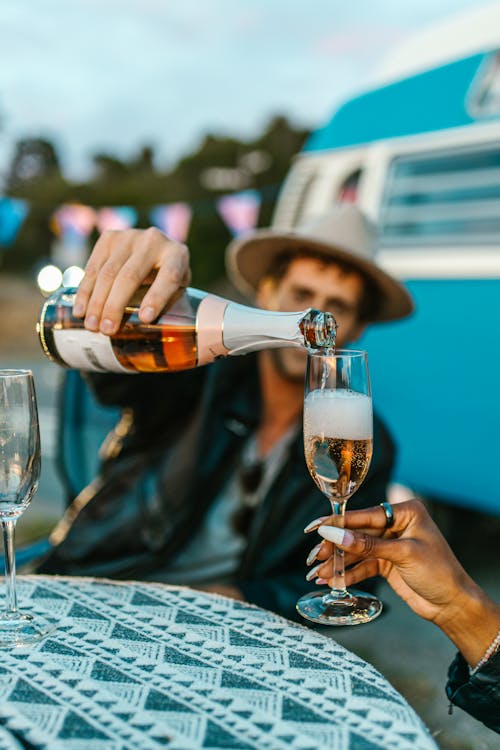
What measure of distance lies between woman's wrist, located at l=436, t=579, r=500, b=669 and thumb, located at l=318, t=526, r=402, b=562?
136mm

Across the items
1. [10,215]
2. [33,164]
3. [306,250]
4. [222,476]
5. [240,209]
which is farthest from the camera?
[33,164]

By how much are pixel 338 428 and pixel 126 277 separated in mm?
463

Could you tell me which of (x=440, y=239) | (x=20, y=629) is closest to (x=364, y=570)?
A: (x=20, y=629)

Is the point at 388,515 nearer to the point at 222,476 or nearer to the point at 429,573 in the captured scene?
the point at 429,573

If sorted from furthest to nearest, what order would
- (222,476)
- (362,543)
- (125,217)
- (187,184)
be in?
(187,184) → (125,217) → (222,476) → (362,543)

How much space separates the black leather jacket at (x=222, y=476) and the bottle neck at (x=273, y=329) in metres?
0.53

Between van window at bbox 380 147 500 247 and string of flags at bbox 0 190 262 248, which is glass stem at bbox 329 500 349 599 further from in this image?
string of flags at bbox 0 190 262 248

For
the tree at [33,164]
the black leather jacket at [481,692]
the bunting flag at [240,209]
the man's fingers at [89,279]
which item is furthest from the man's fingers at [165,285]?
the tree at [33,164]

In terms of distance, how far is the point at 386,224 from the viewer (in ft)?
14.5

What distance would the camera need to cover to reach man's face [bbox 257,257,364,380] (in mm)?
2268

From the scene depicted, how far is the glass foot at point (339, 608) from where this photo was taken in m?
1.21

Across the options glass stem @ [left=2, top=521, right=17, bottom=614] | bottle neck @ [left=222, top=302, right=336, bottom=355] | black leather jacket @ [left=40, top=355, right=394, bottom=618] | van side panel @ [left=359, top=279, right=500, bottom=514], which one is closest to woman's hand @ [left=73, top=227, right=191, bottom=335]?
bottle neck @ [left=222, top=302, right=336, bottom=355]

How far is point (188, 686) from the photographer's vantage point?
98 centimetres

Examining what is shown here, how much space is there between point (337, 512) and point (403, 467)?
3.04 m
